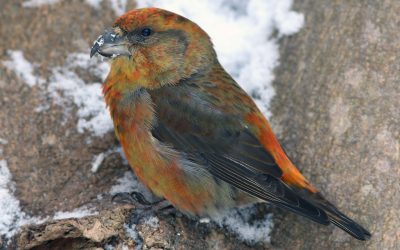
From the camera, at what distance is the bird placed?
3984mm

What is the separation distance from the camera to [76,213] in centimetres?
396

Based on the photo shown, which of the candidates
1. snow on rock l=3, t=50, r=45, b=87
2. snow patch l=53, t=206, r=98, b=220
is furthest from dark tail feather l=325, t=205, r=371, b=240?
snow on rock l=3, t=50, r=45, b=87

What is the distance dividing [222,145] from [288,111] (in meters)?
0.87

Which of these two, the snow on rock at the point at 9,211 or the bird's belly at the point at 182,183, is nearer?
the snow on rock at the point at 9,211

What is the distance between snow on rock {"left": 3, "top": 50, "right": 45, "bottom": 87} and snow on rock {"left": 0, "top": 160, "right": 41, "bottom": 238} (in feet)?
2.72

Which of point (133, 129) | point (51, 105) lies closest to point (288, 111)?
point (133, 129)

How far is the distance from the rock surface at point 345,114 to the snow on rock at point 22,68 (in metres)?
1.85

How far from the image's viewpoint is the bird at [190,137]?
13.1 ft

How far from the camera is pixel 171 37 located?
4.35m

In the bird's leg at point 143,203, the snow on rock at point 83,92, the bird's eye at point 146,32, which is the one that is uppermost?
the bird's eye at point 146,32

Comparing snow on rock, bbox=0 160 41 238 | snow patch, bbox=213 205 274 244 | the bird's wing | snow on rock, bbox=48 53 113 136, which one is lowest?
snow on rock, bbox=0 160 41 238

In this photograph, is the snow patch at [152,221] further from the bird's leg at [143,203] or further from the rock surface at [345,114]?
the rock surface at [345,114]

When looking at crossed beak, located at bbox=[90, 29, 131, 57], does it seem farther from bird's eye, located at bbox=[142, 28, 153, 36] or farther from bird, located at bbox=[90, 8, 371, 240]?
bird's eye, located at bbox=[142, 28, 153, 36]

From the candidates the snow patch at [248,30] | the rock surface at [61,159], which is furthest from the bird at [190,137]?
the snow patch at [248,30]
